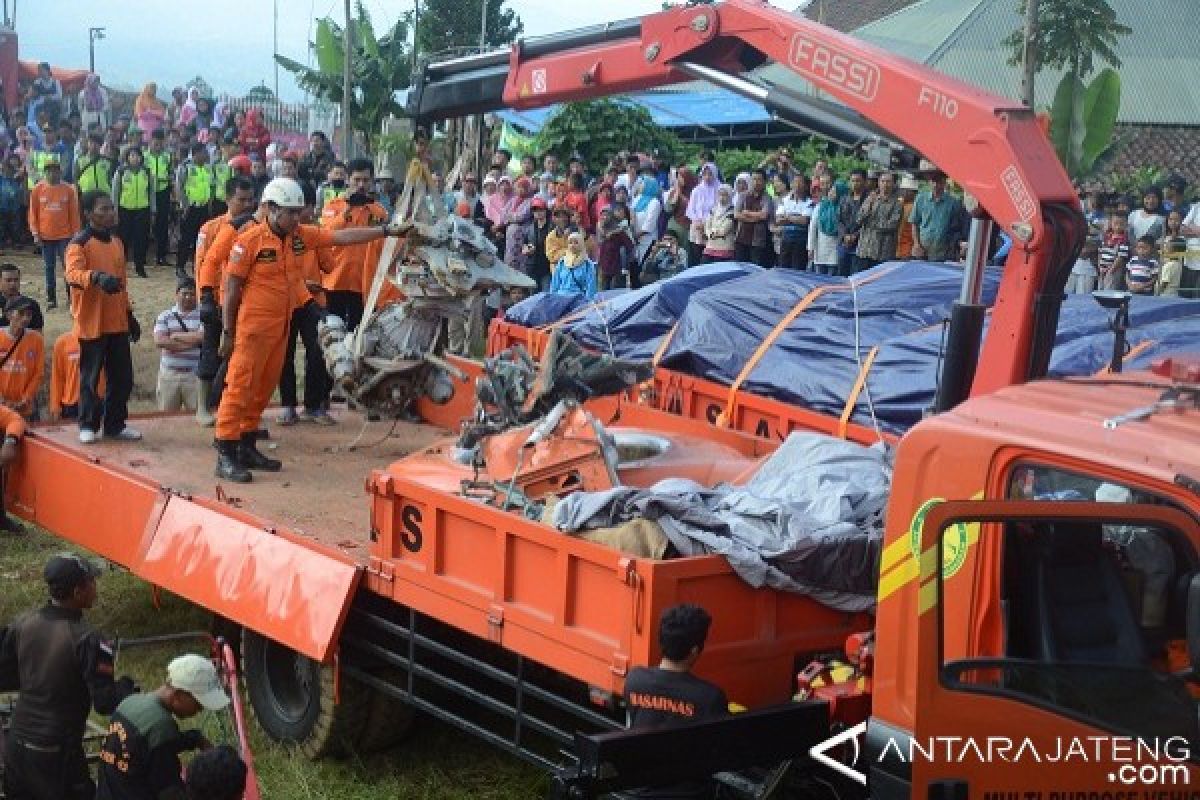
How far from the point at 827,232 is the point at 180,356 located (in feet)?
24.4

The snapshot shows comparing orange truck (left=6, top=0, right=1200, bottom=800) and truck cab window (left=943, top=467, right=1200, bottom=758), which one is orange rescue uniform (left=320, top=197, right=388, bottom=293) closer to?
orange truck (left=6, top=0, right=1200, bottom=800)

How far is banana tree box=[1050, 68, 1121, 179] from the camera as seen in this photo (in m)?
16.8

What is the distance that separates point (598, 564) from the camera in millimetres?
5438

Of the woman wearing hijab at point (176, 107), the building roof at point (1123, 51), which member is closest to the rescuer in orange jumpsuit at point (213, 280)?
the woman wearing hijab at point (176, 107)

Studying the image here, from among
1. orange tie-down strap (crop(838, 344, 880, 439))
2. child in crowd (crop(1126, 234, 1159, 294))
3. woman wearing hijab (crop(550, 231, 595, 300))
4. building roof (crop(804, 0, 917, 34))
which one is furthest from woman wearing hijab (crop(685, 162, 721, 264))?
building roof (crop(804, 0, 917, 34))

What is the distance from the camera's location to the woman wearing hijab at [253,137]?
23750 mm

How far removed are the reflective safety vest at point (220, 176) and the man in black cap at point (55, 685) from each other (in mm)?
15485

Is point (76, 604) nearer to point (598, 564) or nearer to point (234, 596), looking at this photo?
point (234, 596)

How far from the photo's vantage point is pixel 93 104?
27375 millimetres

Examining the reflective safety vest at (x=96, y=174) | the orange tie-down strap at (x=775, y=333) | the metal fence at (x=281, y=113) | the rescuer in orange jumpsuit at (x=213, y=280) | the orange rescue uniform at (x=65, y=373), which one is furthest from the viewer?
the metal fence at (x=281, y=113)

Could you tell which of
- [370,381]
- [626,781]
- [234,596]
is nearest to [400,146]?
[370,381]

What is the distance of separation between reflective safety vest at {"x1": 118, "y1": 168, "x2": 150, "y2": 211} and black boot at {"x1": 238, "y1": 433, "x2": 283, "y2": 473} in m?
12.5

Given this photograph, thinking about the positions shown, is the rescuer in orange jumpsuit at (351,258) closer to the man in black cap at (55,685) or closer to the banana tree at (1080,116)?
the man in black cap at (55,685)

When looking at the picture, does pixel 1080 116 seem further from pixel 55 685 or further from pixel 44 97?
pixel 44 97
